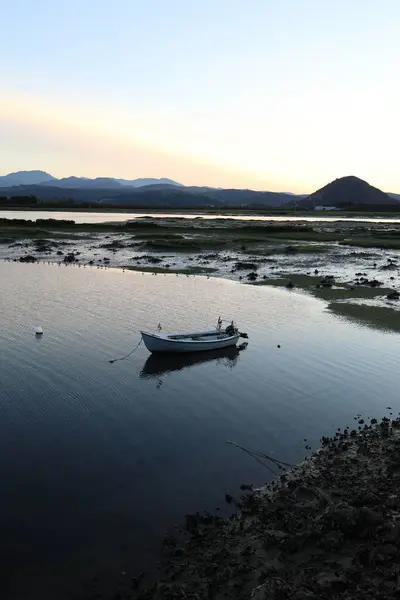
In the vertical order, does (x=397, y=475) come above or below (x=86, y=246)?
below

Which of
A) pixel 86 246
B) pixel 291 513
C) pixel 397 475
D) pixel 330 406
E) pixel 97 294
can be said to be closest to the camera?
pixel 291 513

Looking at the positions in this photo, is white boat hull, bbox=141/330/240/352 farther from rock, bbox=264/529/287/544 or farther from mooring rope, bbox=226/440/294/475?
rock, bbox=264/529/287/544

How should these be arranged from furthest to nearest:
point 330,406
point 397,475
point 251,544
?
point 330,406, point 397,475, point 251,544

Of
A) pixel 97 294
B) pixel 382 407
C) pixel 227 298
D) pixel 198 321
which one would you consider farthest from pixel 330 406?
pixel 97 294

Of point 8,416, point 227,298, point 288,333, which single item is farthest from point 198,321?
point 8,416

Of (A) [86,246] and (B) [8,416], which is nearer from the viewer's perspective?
(B) [8,416]

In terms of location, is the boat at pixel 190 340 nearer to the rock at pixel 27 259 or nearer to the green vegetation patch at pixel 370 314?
the green vegetation patch at pixel 370 314

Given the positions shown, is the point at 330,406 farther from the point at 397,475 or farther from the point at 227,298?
the point at 227,298
